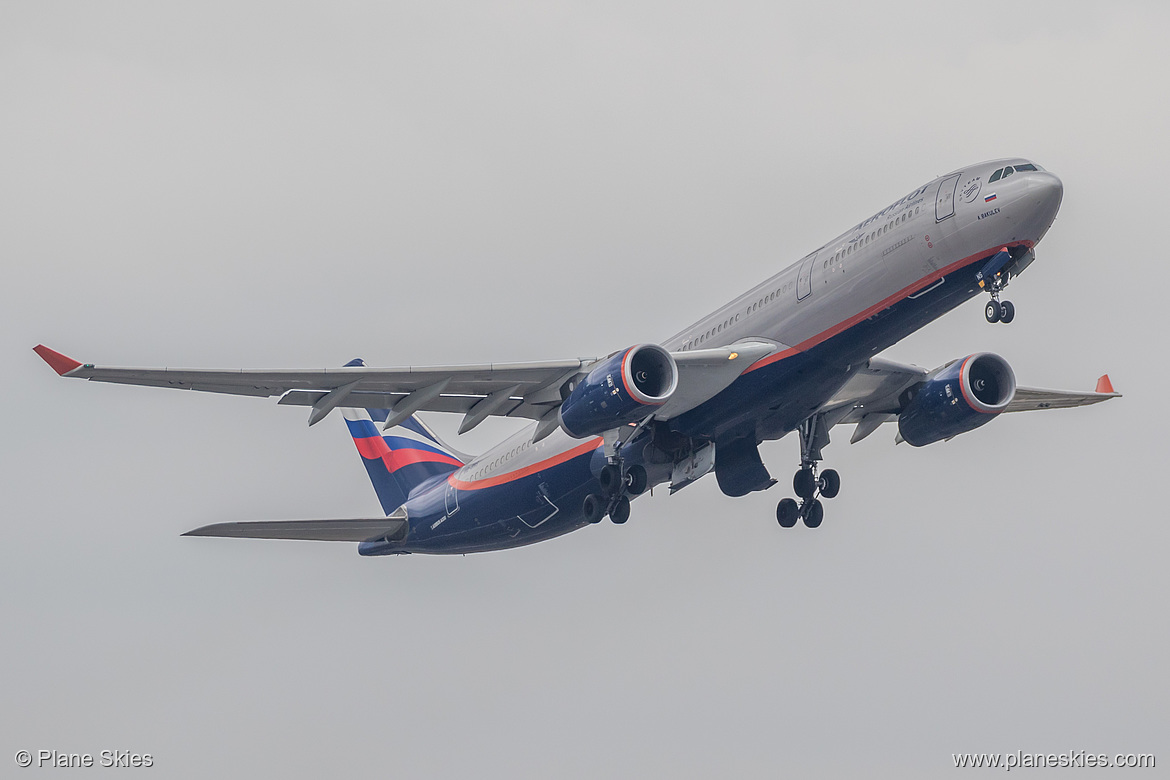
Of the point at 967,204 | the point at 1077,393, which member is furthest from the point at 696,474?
the point at 1077,393

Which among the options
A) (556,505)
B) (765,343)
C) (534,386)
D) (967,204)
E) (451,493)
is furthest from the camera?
(451,493)

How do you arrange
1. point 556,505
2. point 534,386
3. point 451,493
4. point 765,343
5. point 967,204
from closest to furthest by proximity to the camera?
1. point 967,204
2. point 765,343
3. point 534,386
4. point 556,505
5. point 451,493

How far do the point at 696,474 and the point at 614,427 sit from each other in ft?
14.0

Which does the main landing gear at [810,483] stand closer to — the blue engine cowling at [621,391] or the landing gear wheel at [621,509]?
the landing gear wheel at [621,509]

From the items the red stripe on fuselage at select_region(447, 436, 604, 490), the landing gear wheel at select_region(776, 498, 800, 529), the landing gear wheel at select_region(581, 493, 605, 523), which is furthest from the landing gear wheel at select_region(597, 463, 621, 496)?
the landing gear wheel at select_region(776, 498, 800, 529)

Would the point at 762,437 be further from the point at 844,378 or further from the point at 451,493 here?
the point at 451,493

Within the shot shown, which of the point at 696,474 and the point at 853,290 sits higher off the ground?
the point at 853,290

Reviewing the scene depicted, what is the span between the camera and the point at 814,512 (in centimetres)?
3578

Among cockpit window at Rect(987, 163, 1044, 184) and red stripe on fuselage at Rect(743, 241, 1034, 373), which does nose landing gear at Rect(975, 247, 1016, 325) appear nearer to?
red stripe on fuselage at Rect(743, 241, 1034, 373)

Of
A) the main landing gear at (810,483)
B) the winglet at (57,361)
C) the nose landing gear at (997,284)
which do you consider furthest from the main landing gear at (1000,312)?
the winglet at (57,361)

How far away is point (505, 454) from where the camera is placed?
36875mm

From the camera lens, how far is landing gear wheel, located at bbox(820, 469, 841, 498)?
35.8 metres

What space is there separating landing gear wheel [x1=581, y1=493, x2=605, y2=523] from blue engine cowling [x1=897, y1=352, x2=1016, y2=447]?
8.15 meters

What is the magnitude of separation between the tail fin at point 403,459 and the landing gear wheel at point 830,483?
11.3 m
